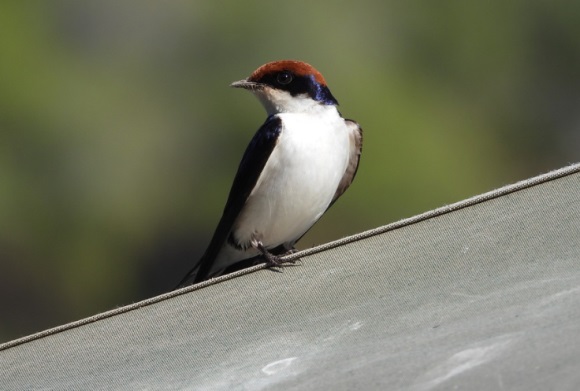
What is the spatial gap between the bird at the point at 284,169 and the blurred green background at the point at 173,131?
5349mm

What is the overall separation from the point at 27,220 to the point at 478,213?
8136 mm

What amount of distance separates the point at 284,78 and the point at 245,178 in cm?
35

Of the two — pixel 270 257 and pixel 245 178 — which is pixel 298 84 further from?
pixel 270 257

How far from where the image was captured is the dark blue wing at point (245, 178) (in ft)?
12.4

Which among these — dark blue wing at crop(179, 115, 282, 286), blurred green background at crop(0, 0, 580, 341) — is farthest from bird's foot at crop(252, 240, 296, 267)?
blurred green background at crop(0, 0, 580, 341)

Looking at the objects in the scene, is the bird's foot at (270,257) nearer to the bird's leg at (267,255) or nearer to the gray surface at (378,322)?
the bird's leg at (267,255)

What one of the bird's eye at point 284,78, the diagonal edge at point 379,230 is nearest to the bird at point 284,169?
the bird's eye at point 284,78

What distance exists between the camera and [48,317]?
1032cm

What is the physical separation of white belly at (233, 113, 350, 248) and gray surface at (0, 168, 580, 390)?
0.88m

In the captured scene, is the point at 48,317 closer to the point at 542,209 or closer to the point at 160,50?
the point at 160,50

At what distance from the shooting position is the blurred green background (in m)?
10.3

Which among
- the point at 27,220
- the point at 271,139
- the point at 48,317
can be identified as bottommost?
the point at 48,317

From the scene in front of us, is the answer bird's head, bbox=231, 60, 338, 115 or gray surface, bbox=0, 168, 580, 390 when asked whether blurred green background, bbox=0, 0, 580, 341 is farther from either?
gray surface, bbox=0, 168, 580, 390

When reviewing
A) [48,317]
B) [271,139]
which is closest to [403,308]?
[271,139]
